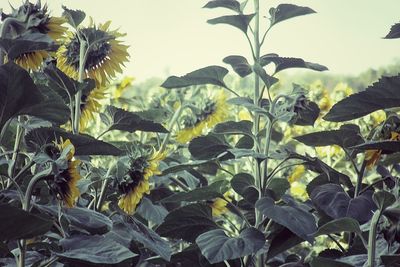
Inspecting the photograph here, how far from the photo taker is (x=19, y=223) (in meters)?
0.82

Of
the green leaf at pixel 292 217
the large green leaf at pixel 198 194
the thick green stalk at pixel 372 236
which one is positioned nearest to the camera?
the thick green stalk at pixel 372 236

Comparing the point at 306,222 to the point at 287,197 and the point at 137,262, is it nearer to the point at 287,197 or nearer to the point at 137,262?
the point at 287,197

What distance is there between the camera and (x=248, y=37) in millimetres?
1284

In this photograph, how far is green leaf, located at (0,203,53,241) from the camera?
0.81 metres

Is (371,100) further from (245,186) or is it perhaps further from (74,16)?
(74,16)

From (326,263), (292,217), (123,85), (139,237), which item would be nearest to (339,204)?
(292,217)

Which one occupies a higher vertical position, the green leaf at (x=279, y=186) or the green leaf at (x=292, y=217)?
the green leaf at (x=292, y=217)

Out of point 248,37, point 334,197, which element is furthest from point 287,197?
point 248,37

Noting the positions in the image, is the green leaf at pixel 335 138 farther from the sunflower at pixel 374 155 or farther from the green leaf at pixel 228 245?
the green leaf at pixel 228 245

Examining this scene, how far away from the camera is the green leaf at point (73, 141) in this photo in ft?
3.32

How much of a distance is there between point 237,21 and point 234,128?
0.18 m

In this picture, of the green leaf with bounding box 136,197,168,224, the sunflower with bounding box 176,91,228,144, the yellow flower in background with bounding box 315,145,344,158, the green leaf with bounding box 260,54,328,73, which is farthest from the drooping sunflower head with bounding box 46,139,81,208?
the yellow flower in background with bounding box 315,145,344,158

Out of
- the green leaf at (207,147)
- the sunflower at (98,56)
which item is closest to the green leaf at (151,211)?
the green leaf at (207,147)

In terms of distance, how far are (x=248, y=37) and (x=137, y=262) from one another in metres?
0.42
